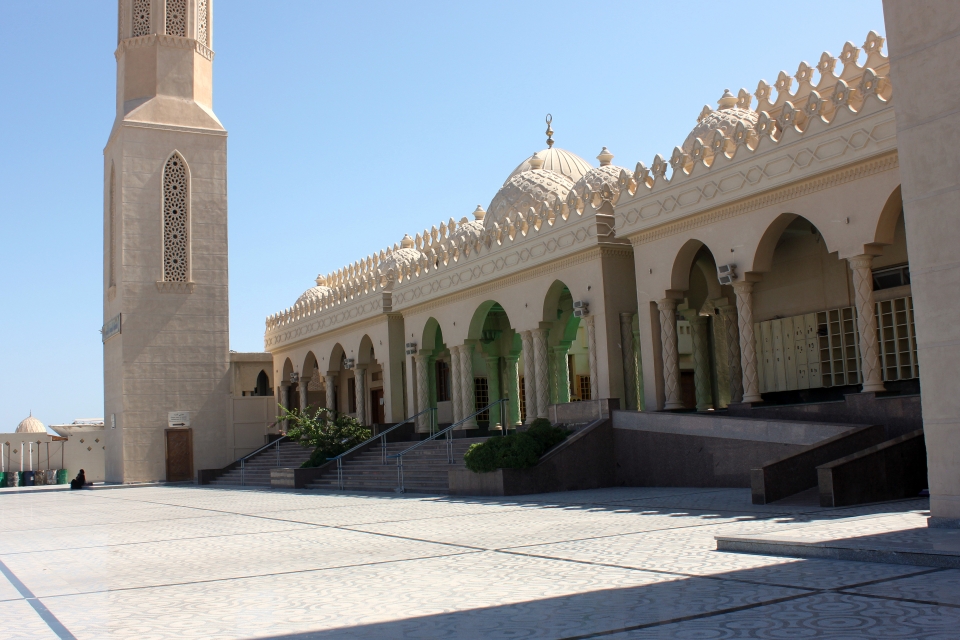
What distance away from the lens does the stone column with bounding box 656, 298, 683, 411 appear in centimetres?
1677

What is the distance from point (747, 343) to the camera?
15594 millimetres

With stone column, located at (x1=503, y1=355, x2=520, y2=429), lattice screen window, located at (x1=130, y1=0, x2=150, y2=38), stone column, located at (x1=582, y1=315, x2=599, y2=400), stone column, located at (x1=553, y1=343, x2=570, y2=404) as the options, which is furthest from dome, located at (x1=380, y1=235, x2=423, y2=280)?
lattice screen window, located at (x1=130, y1=0, x2=150, y2=38)

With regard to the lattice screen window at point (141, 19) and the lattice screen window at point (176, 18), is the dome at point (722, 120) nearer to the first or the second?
the lattice screen window at point (176, 18)

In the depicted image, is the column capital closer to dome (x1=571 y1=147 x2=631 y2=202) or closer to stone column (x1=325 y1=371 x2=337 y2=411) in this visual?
dome (x1=571 y1=147 x2=631 y2=202)

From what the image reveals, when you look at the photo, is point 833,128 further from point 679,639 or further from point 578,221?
point 679,639

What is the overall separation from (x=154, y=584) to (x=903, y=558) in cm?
517

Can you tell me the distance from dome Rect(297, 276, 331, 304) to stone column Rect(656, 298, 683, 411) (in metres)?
15.6

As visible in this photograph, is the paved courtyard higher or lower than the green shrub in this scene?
lower

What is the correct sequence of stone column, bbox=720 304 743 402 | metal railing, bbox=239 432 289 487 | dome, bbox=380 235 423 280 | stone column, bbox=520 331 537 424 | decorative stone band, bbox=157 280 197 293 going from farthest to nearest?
1. decorative stone band, bbox=157 280 197 293
2. dome, bbox=380 235 423 280
3. metal railing, bbox=239 432 289 487
4. stone column, bbox=520 331 537 424
5. stone column, bbox=720 304 743 402

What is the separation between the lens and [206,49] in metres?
29.7

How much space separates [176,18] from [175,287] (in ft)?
27.2

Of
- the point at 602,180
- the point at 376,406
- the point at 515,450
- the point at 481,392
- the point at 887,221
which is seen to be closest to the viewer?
the point at 887,221

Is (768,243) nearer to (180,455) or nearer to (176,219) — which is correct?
(176,219)

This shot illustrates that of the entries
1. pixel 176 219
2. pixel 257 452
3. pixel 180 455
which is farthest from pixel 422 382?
pixel 176 219
